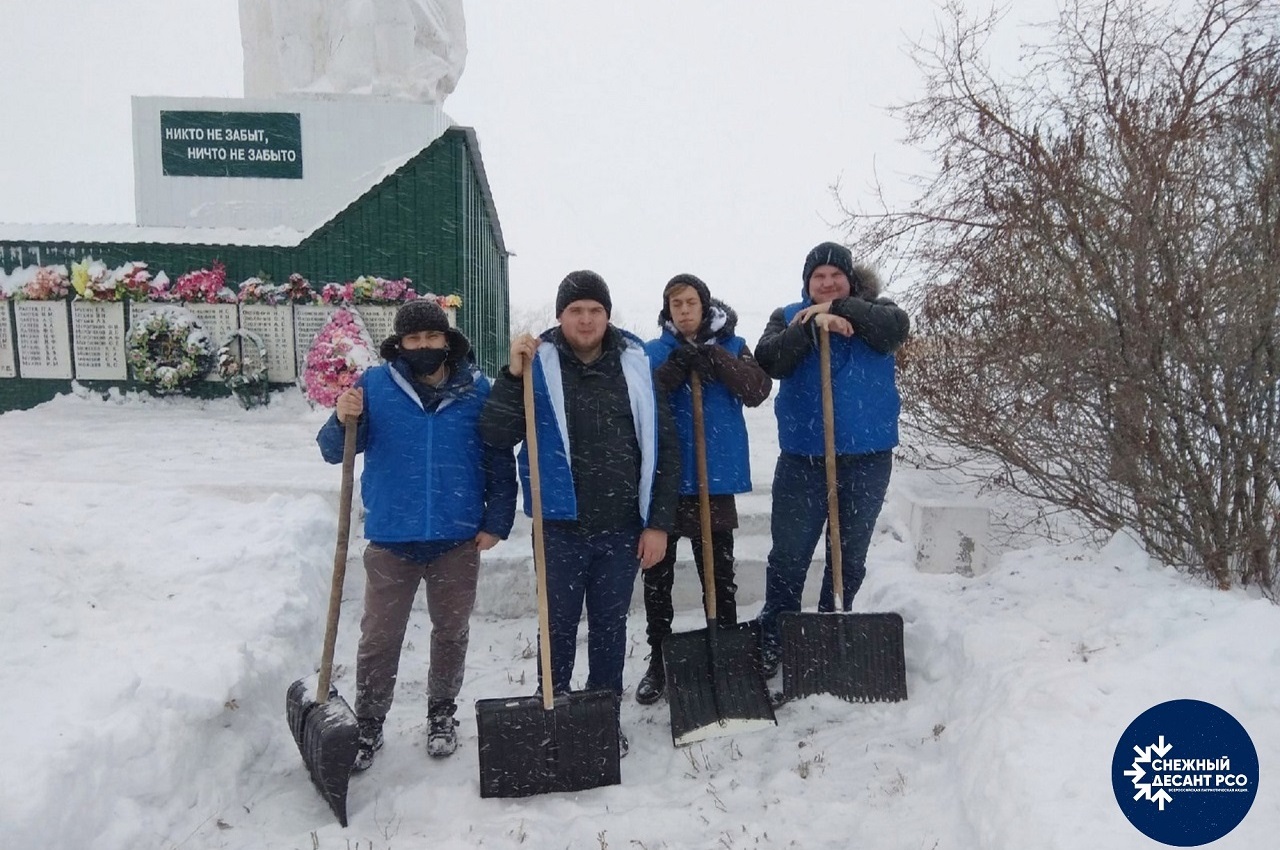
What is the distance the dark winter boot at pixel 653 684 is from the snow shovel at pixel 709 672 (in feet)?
1.00

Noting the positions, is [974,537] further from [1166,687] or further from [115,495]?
[115,495]

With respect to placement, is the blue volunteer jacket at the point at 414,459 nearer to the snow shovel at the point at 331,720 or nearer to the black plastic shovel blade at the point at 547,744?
the snow shovel at the point at 331,720

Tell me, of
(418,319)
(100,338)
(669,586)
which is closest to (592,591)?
(669,586)

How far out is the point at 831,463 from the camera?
354 cm

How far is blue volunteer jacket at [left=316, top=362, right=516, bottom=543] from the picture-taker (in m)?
3.07

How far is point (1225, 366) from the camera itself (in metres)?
3.36

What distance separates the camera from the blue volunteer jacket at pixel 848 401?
11.7 feet

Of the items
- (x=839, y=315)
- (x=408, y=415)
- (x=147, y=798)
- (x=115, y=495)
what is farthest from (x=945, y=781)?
(x=115, y=495)

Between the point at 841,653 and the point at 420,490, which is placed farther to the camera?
the point at 841,653

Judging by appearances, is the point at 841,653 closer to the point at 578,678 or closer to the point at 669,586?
the point at 669,586

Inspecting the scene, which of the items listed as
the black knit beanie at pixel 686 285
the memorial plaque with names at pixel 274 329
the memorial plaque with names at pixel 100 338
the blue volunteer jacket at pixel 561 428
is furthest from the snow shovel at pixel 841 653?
the memorial plaque with names at pixel 100 338

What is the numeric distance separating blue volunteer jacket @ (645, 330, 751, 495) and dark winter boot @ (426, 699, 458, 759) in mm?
1367

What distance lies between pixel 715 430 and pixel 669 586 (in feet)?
2.53

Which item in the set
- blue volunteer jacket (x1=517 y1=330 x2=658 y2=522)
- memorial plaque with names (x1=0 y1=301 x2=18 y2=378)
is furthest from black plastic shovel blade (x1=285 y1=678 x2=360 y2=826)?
memorial plaque with names (x1=0 y1=301 x2=18 y2=378)
